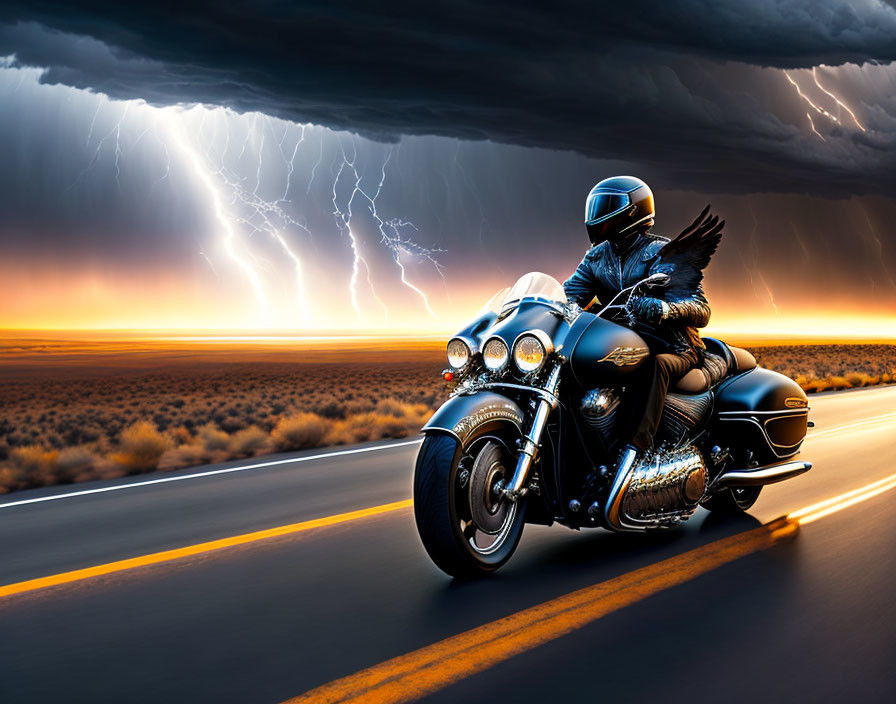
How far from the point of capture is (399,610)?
475 centimetres

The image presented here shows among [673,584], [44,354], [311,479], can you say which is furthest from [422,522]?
[44,354]

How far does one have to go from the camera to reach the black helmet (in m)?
5.93

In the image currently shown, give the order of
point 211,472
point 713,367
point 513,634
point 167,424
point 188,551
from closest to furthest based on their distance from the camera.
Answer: point 513,634, point 188,551, point 713,367, point 211,472, point 167,424

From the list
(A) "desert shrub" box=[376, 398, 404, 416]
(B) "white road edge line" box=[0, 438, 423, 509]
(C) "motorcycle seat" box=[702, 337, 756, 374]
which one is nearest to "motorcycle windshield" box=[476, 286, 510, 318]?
(C) "motorcycle seat" box=[702, 337, 756, 374]

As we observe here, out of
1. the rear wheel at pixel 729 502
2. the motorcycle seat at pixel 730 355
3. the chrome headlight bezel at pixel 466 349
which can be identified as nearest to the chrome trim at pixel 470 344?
the chrome headlight bezel at pixel 466 349

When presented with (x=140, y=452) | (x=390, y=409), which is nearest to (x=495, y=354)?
(x=140, y=452)

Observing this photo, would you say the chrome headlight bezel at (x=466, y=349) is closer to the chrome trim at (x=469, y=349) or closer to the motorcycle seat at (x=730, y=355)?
the chrome trim at (x=469, y=349)

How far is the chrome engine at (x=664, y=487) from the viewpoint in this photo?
5.49 m

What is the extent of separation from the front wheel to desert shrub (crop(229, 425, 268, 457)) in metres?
7.58

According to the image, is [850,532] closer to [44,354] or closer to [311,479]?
[311,479]

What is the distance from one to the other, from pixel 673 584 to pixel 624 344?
4.38 ft

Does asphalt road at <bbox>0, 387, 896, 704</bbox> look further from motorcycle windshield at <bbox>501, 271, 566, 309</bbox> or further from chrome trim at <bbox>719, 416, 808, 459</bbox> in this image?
motorcycle windshield at <bbox>501, 271, 566, 309</bbox>

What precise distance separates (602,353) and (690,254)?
39.3 inches

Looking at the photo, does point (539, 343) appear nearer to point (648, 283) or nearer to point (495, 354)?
point (495, 354)
